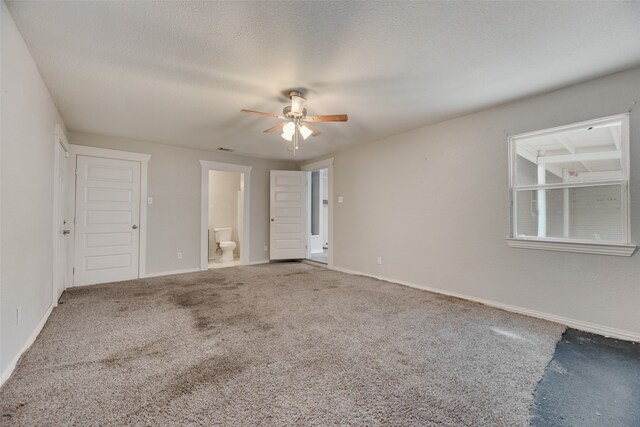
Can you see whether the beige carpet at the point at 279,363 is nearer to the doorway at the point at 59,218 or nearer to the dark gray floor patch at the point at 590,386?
the dark gray floor patch at the point at 590,386

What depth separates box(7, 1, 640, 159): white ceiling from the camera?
179 cm

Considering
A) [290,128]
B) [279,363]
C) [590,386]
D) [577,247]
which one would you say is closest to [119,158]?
[290,128]

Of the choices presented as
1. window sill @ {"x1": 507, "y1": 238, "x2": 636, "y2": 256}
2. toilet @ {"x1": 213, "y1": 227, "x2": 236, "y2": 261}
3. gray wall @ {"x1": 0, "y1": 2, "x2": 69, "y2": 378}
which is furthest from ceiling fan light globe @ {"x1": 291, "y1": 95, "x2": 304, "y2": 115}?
toilet @ {"x1": 213, "y1": 227, "x2": 236, "y2": 261}

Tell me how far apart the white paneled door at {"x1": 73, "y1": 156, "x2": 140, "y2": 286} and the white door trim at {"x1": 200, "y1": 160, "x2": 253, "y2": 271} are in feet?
3.43

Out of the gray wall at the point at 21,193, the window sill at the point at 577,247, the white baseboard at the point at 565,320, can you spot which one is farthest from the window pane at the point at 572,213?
the gray wall at the point at 21,193

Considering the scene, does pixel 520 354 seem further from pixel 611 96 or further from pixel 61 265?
pixel 61 265

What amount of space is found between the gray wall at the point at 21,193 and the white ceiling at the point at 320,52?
0.74ft

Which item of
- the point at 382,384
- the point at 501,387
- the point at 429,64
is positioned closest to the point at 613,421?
the point at 501,387

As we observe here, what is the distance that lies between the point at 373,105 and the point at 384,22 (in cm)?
139

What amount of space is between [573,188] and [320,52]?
2.83 meters

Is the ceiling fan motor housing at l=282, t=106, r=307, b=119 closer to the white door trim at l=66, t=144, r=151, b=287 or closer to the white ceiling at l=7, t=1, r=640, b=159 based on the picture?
the white ceiling at l=7, t=1, r=640, b=159

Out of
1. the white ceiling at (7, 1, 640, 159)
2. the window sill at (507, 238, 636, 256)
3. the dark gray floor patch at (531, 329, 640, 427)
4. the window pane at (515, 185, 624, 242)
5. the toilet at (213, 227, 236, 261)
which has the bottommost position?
the dark gray floor patch at (531, 329, 640, 427)

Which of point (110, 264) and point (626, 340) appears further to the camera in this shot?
point (110, 264)

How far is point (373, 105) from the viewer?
10.6 ft
